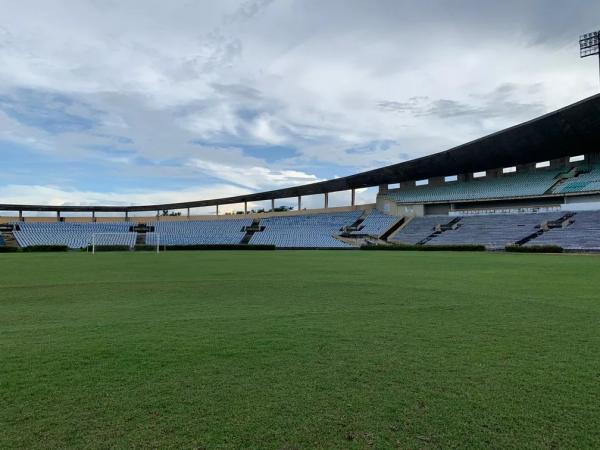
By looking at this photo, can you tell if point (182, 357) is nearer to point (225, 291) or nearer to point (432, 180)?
point (225, 291)

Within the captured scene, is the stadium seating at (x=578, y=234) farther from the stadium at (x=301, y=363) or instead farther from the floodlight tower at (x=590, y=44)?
the stadium at (x=301, y=363)

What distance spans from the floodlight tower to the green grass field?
4196cm

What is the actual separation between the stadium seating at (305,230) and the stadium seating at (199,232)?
12.9ft

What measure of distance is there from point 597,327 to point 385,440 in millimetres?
4697

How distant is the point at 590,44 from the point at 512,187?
50.2 feet

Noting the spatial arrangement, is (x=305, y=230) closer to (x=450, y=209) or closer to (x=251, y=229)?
(x=251, y=229)

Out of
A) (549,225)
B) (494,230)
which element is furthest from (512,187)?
(549,225)

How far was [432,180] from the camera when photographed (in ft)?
186

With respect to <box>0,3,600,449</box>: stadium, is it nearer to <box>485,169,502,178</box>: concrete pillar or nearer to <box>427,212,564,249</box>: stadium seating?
<box>427,212,564,249</box>: stadium seating

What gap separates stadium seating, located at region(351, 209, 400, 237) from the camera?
52.9 metres

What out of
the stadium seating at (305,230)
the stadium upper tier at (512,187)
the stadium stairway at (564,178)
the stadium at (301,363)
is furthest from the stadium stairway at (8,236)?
the stadium stairway at (564,178)

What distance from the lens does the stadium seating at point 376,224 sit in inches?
2084

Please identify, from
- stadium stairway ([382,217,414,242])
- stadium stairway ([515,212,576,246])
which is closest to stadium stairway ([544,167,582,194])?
stadium stairway ([515,212,576,246])

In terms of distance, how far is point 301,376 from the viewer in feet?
12.7
